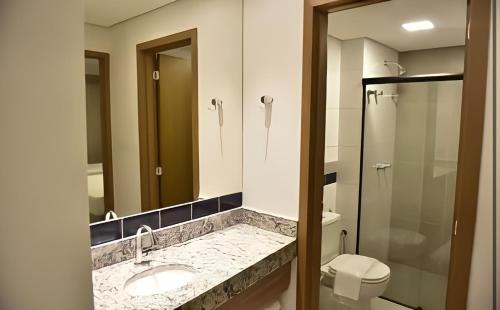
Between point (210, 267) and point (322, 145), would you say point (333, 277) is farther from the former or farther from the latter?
point (210, 267)

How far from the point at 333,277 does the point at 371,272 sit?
0.30 m

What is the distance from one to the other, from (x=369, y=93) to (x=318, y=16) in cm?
167

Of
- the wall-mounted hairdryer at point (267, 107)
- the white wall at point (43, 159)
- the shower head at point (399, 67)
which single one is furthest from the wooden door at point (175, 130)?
the shower head at point (399, 67)

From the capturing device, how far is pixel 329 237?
8.81 ft

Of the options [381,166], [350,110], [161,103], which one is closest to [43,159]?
[161,103]

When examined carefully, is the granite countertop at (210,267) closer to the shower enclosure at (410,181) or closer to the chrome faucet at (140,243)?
the chrome faucet at (140,243)

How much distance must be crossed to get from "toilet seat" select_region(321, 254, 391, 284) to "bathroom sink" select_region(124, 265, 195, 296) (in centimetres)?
153

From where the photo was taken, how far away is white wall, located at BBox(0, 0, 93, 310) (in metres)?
0.43

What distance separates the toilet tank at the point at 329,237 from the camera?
2.60 meters

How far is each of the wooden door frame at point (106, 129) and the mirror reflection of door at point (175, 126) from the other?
0.91 ft

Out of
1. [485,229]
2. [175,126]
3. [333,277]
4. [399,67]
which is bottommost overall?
[333,277]

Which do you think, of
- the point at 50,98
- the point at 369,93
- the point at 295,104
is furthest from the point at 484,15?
the point at 369,93

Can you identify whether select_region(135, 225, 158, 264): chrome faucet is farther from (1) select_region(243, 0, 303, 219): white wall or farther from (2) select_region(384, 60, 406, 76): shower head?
(2) select_region(384, 60, 406, 76): shower head

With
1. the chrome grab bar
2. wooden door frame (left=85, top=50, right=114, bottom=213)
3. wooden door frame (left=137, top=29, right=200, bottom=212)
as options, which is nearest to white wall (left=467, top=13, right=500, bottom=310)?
wooden door frame (left=137, top=29, right=200, bottom=212)
